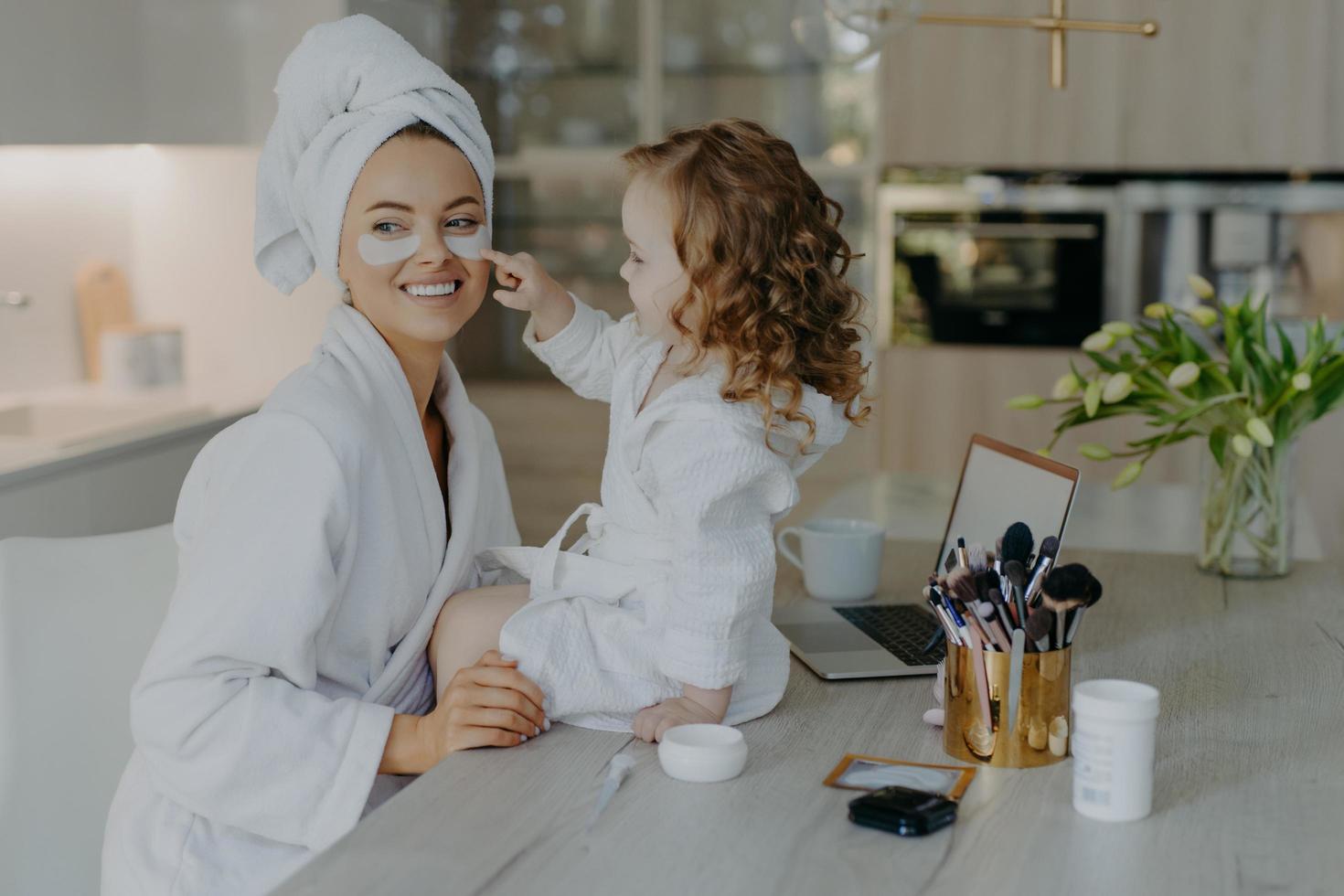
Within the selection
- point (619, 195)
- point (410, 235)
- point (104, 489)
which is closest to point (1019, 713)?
point (410, 235)

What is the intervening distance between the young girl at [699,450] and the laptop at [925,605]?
17 cm

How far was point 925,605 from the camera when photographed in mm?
1792

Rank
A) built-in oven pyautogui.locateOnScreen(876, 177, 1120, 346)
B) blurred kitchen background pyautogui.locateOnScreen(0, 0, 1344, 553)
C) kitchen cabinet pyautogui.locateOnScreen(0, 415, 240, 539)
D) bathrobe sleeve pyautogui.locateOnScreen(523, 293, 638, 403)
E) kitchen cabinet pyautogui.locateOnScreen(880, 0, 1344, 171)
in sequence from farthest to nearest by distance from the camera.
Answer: built-in oven pyautogui.locateOnScreen(876, 177, 1120, 346) → kitchen cabinet pyautogui.locateOnScreen(880, 0, 1344, 171) → blurred kitchen background pyautogui.locateOnScreen(0, 0, 1344, 553) → kitchen cabinet pyautogui.locateOnScreen(0, 415, 240, 539) → bathrobe sleeve pyautogui.locateOnScreen(523, 293, 638, 403)

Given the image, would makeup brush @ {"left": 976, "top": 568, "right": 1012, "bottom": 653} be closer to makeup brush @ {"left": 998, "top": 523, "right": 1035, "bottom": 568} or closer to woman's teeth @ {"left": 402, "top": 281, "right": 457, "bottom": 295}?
makeup brush @ {"left": 998, "top": 523, "right": 1035, "bottom": 568}

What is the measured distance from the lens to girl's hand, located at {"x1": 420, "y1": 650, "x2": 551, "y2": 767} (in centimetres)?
125

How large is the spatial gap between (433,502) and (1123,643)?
80cm

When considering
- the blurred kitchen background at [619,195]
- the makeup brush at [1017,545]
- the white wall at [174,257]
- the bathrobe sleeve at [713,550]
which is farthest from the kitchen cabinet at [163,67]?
the makeup brush at [1017,545]

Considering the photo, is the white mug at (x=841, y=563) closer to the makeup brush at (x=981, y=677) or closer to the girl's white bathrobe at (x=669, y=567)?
the girl's white bathrobe at (x=669, y=567)

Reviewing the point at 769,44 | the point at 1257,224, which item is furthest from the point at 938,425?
the point at 769,44

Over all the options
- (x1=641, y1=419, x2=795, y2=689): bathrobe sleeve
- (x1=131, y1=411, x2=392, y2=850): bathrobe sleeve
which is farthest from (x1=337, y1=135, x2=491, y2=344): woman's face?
(x1=641, y1=419, x2=795, y2=689): bathrobe sleeve

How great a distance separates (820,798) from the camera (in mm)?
1146

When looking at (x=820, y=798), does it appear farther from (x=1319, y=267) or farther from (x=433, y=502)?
(x=1319, y=267)

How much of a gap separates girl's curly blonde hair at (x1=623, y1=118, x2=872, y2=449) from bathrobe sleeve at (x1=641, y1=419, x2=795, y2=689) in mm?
50

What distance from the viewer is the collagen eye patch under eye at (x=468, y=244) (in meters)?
1.46
